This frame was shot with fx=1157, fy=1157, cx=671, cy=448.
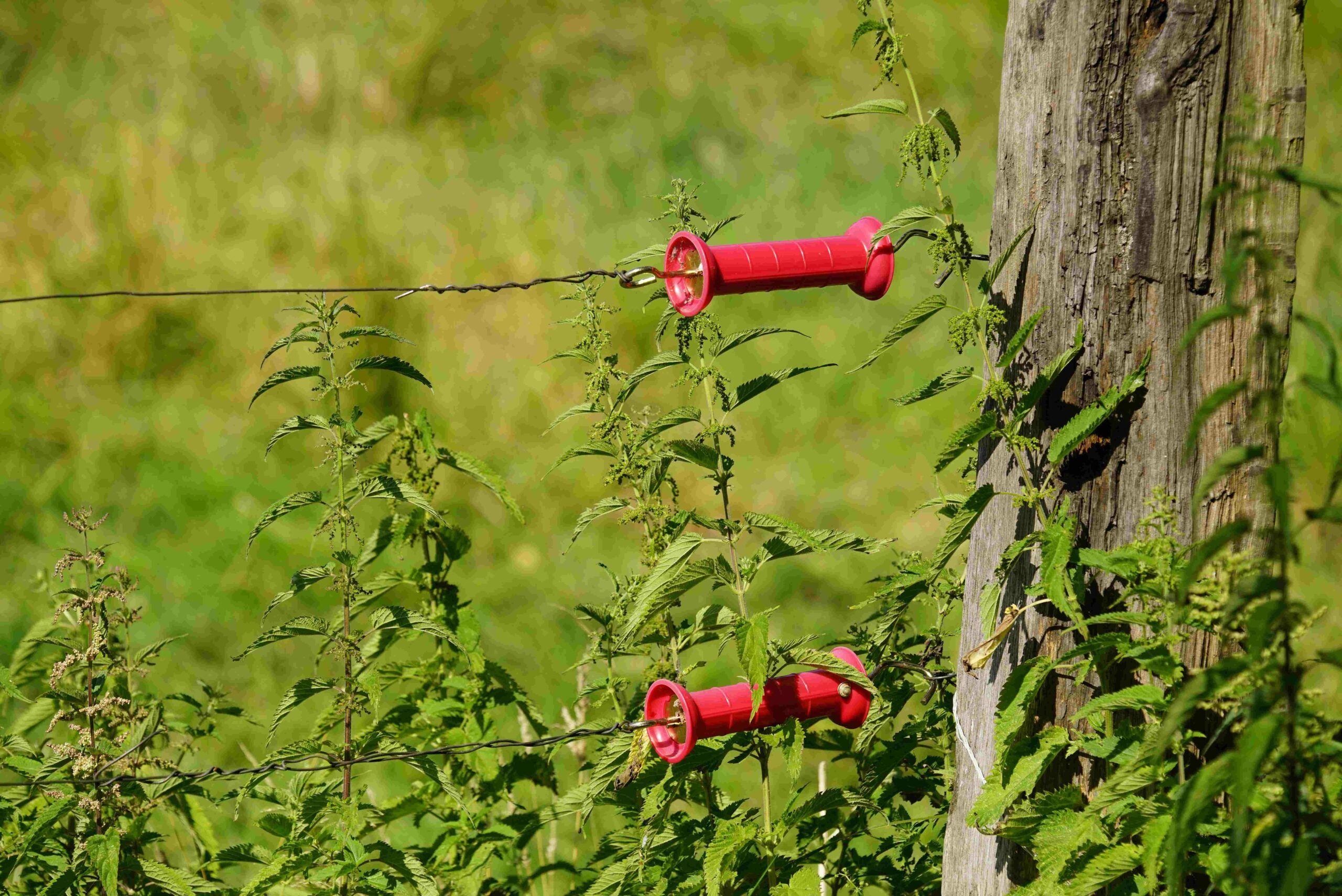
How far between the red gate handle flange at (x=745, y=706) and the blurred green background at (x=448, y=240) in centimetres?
247

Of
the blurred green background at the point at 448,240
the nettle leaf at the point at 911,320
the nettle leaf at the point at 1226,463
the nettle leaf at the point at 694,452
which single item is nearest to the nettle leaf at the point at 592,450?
the nettle leaf at the point at 694,452

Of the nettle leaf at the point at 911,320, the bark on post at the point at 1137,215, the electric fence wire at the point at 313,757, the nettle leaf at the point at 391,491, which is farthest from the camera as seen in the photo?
the nettle leaf at the point at 391,491

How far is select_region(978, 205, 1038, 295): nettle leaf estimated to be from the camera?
5.67 feet

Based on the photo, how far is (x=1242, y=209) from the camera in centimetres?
167

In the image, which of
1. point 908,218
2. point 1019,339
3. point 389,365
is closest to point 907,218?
point 908,218

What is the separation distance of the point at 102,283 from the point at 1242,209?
19.1ft

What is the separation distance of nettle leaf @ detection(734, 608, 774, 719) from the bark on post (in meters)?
0.41

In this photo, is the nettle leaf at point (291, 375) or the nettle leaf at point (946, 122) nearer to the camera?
the nettle leaf at point (946, 122)

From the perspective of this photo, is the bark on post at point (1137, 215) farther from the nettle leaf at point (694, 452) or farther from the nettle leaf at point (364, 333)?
the nettle leaf at point (364, 333)

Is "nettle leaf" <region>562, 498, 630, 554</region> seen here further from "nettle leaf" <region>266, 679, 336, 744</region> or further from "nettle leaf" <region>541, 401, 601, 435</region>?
"nettle leaf" <region>266, 679, 336, 744</region>

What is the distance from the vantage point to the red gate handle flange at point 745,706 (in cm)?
191

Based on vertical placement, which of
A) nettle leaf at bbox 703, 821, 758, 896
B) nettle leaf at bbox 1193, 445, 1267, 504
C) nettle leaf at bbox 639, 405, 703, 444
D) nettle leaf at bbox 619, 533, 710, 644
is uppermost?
nettle leaf at bbox 639, 405, 703, 444

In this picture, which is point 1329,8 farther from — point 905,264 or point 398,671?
point 398,671

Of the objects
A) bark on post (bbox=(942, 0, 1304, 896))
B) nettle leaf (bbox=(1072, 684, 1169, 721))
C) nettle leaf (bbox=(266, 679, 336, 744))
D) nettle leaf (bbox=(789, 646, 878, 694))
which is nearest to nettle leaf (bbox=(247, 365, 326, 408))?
nettle leaf (bbox=(266, 679, 336, 744))
